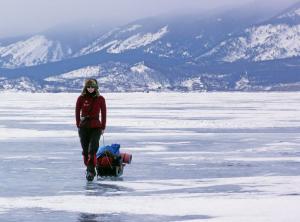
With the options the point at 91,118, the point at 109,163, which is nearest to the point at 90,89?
the point at 91,118

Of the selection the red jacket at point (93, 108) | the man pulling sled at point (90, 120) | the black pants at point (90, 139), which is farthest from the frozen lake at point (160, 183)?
A: the red jacket at point (93, 108)

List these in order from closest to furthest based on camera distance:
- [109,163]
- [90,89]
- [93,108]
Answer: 1. [90,89]
2. [93,108]
3. [109,163]

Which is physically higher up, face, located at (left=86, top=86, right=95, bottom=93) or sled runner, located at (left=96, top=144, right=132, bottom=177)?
face, located at (left=86, top=86, right=95, bottom=93)

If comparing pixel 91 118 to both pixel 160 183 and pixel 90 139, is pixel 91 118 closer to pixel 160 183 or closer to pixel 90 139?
pixel 90 139

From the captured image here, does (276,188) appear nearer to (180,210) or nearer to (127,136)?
(180,210)

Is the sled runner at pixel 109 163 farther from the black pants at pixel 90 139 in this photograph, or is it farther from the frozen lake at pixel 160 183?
the black pants at pixel 90 139

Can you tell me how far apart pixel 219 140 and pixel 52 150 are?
803cm

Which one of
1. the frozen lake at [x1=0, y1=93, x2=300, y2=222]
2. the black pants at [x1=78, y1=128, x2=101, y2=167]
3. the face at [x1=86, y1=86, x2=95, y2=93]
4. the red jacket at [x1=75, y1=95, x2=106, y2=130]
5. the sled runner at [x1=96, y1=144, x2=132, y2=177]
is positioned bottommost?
the frozen lake at [x1=0, y1=93, x2=300, y2=222]

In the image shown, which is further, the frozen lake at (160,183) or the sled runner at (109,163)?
the sled runner at (109,163)

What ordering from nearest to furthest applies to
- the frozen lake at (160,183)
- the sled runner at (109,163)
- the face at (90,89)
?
the frozen lake at (160,183), the face at (90,89), the sled runner at (109,163)

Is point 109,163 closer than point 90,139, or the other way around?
point 90,139

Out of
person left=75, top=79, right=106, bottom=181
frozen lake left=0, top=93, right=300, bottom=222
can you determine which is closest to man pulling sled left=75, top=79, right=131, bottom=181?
person left=75, top=79, right=106, bottom=181

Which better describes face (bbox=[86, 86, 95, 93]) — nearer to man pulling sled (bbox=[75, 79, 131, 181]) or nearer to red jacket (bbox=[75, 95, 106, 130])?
man pulling sled (bbox=[75, 79, 131, 181])

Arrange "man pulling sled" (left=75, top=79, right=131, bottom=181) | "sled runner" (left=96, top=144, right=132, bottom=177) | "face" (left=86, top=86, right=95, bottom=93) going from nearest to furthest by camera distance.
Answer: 1. "face" (left=86, top=86, right=95, bottom=93)
2. "man pulling sled" (left=75, top=79, right=131, bottom=181)
3. "sled runner" (left=96, top=144, right=132, bottom=177)
